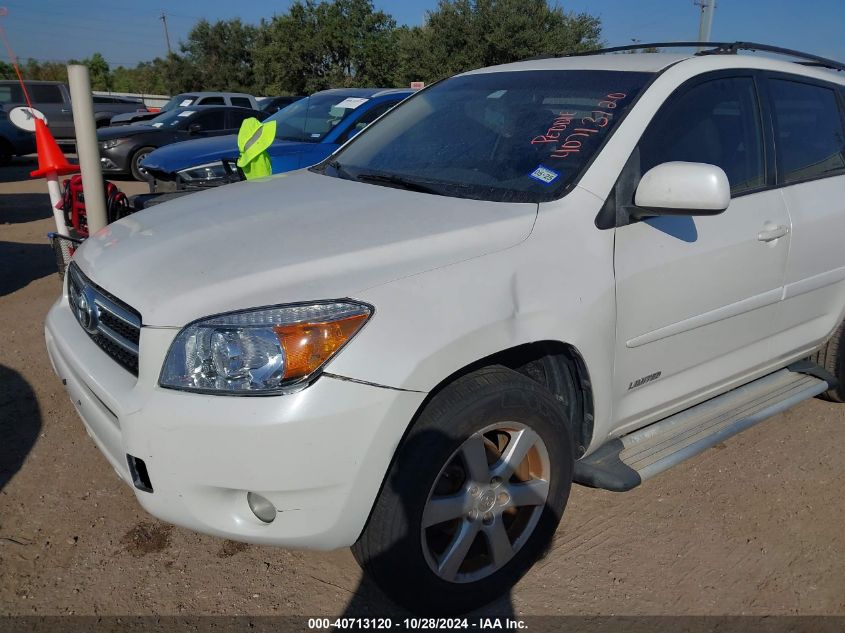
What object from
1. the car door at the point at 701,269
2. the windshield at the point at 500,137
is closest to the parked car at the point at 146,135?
the windshield at the point at 500,137

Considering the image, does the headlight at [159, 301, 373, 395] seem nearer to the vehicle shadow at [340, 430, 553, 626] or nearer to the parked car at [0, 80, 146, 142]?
the vehicle shadow at [340, 430, 553, 626]

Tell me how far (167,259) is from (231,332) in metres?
0.50

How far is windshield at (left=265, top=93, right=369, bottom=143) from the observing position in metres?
6.92

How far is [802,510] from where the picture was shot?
10.1 feet

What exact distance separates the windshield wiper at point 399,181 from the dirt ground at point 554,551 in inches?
56.6

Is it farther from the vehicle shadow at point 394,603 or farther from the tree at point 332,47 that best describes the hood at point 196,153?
the tree at point 332,47

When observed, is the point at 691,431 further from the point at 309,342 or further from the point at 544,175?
the point at 309,342

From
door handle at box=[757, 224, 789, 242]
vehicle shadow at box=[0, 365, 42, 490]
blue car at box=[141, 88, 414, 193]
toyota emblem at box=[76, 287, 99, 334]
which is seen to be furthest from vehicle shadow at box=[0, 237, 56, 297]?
door handle at box=[757, 224, 789, 242]

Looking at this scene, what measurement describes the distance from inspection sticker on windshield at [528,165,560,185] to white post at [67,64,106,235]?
3225 millimetres

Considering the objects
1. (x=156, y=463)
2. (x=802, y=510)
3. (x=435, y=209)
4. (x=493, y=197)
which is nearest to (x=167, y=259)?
(x=156, y=463)

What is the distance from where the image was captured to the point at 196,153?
275 inches

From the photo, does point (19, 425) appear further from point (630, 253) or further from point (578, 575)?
point (630, 253)

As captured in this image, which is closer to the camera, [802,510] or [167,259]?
[167,259]

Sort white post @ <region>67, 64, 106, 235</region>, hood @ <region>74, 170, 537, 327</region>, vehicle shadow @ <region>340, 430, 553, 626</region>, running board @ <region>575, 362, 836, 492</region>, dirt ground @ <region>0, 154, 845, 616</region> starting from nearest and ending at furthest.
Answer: hood @ <region>74, 170, 537, 327</region>
vehicle shadow @ <region>340, 430, 553, 626</region>
dirt ground @ <region>0, 154, 845, 616</region>
running board @ <region>575, 362, 836, 492</region>
white post @ <region>67, 64, 106, 235</region>
